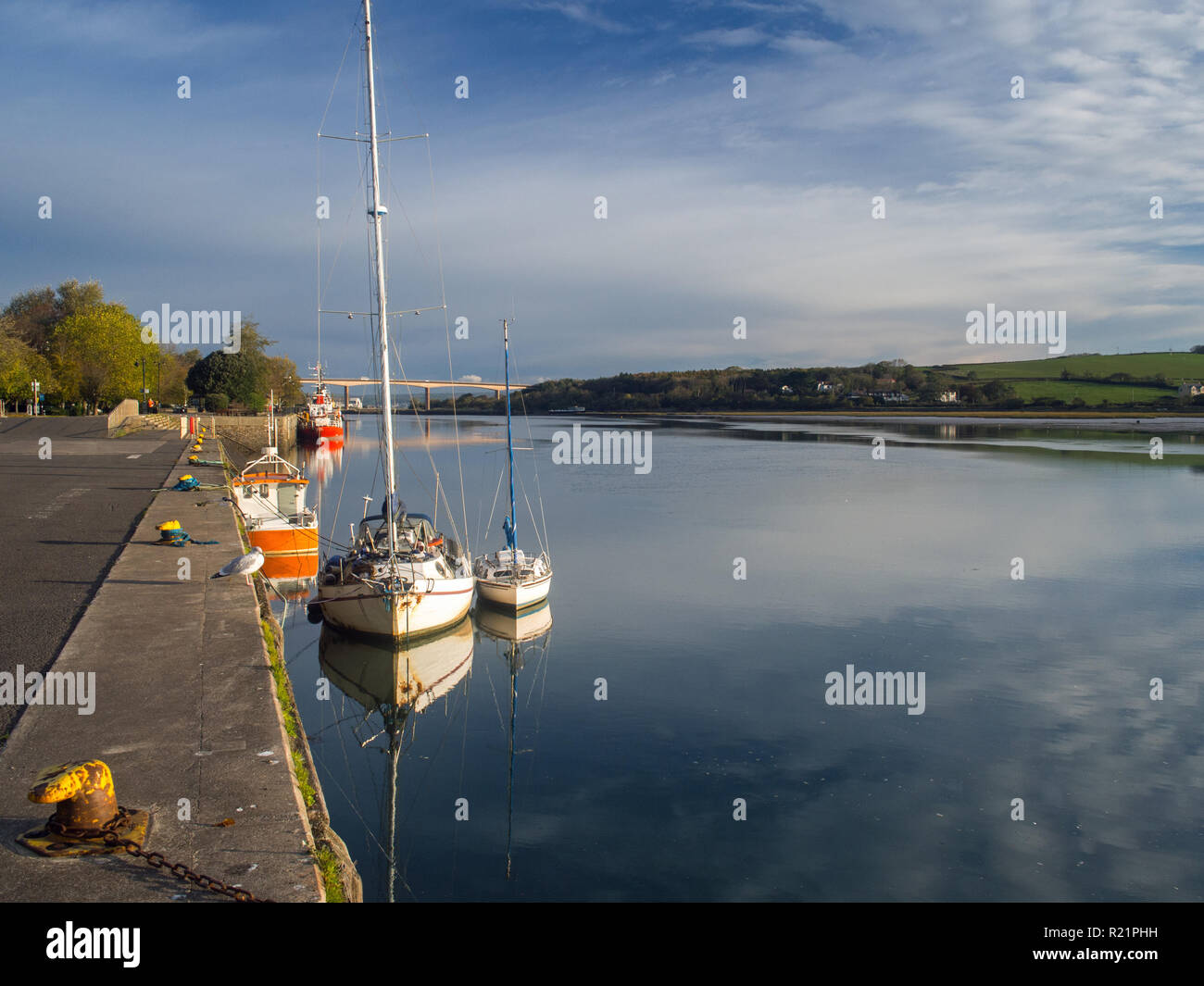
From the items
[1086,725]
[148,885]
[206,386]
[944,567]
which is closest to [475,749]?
[148,885]

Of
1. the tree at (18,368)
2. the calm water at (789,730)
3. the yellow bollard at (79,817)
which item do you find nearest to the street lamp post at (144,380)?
the tree at (18,368)

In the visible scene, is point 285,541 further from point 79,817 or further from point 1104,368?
point 1104,368

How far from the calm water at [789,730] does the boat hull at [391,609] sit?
486 millimetres

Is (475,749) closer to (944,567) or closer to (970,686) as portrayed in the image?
(970,686)

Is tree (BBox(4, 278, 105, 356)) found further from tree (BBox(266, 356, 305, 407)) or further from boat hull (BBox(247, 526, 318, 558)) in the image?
boat hull (BBox(247, 526, 318, 558))

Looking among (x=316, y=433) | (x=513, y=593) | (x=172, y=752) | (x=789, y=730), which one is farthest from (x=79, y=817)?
(x=316, y=433)

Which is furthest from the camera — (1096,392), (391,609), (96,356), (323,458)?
(1096,392)

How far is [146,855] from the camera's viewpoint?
5258 mm

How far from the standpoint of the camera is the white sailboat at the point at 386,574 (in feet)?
54.6

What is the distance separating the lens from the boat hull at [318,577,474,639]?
54.4 ft

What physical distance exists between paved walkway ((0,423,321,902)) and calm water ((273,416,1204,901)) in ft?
8.59

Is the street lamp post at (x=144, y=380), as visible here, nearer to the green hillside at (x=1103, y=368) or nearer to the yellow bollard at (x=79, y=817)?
the yellow bollard at (x=79, y=817)

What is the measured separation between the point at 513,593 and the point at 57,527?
975 cm

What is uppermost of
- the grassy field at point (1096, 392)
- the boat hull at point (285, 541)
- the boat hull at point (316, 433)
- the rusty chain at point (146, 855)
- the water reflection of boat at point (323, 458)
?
the grassy field at point (1096, 392)
